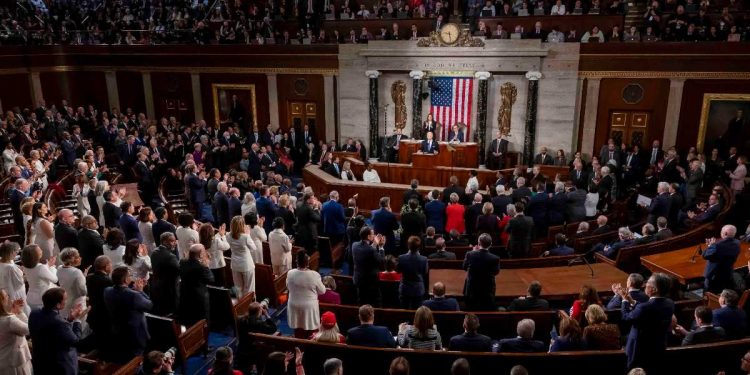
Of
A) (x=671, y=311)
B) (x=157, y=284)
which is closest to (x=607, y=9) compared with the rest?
(x=671, y=311)

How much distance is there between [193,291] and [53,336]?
1713 mm

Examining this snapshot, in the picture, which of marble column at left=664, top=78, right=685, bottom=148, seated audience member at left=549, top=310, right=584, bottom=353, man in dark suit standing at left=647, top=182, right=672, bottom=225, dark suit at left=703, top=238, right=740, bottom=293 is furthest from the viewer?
marble column at left=664, top=78, right=685, bottom=148

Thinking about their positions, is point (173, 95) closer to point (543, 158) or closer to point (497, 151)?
point (497, 151)

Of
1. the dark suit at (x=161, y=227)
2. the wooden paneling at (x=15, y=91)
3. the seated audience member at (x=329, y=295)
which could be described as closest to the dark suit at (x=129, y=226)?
the dark suit at (x=161, y=227)

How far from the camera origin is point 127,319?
534cm

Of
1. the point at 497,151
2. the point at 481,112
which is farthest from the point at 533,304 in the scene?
the point at 481,112

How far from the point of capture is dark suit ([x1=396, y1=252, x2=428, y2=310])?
6.30m

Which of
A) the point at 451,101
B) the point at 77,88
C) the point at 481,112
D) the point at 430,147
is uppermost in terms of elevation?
the point at 77,88

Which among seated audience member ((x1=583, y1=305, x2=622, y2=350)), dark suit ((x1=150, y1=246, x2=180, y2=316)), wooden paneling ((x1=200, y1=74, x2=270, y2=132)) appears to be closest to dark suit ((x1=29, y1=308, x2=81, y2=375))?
dark suit ((x1=150, y1=246, x2=180, y2=316))

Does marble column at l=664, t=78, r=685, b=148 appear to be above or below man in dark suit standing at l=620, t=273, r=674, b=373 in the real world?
above

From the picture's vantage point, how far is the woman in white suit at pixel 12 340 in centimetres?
464

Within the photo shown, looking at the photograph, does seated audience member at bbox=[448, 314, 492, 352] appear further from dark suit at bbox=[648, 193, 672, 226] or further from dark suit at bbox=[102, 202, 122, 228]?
dark suit at bbox=[648, 193, 672, 226]

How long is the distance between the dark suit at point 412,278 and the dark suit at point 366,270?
36 cm

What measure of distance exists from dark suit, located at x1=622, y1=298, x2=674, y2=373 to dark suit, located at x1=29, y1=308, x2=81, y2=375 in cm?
492
